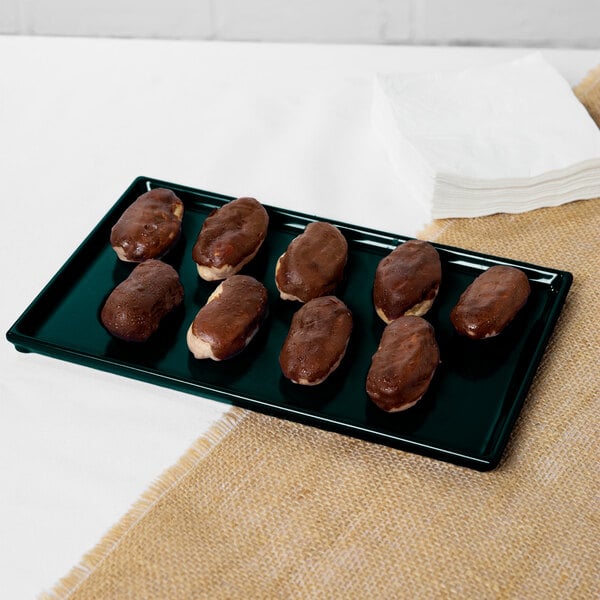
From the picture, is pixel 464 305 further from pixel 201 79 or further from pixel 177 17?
pixel 177 17

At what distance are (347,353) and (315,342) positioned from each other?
72 millimetres

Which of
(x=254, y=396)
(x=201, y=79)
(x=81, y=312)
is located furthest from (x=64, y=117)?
(x=254, y=396)

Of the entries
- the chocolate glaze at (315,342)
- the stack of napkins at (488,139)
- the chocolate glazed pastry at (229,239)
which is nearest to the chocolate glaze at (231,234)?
the chocolate glazed pastry at (229,239)

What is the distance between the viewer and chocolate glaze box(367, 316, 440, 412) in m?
0.99

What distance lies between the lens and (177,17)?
1.96 meters

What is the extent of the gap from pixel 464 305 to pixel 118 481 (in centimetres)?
44

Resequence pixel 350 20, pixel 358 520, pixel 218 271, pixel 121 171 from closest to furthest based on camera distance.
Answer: pixel 358 520 → pixel 218 271 → pixel 121 171 → pixel 350 20

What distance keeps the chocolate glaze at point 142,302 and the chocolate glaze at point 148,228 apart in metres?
0.06

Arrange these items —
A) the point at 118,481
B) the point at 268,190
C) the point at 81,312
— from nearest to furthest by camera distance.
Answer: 1. the point at 118,481
2. the point at 81,312
3. the point at 268,190

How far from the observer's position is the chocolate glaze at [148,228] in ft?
3.95

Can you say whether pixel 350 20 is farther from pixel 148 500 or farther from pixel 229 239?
pixel 148 500

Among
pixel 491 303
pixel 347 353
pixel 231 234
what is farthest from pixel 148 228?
pixel 491 303

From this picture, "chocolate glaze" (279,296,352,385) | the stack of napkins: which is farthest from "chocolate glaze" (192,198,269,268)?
the stack of napkins

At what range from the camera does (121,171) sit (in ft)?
4.92
